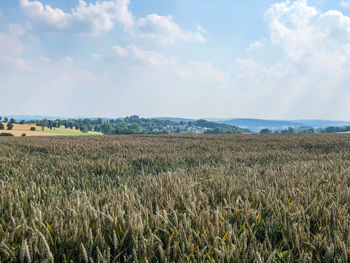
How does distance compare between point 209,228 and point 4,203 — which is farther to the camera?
point 4,203

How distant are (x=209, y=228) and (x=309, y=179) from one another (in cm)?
214

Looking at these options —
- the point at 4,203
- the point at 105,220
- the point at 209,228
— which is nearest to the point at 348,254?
the point at 209,228

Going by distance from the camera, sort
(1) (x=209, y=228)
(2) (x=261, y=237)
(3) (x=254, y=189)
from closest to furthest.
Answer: (1) (x=209, y=228)
(2) (x=261, y=237)
(3) (x=254, y=189)

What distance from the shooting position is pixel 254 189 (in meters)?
2.54

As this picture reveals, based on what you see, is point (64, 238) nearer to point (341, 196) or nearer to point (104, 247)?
point (104, 247)

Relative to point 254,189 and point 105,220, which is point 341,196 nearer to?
point 254,189

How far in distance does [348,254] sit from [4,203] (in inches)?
107

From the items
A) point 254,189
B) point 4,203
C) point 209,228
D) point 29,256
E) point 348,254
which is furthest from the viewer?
point 254,189

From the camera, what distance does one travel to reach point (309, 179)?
10.2ft

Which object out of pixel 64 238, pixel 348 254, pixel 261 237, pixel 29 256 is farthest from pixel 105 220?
pixel 348 254

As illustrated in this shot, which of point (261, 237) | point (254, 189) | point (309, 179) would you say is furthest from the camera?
point (309, 179)

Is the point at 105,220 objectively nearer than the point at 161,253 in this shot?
No

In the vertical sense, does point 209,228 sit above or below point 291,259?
above

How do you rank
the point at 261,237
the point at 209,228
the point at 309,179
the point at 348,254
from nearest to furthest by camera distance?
the point at 348,254 → the point at 209,228 → the point at 261,237 → the point at 309,179
